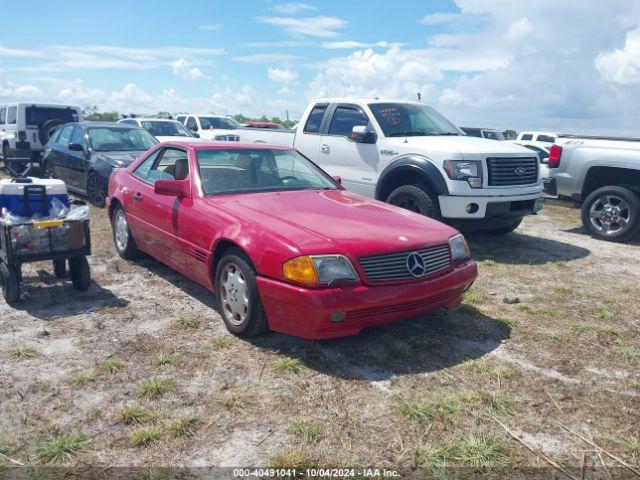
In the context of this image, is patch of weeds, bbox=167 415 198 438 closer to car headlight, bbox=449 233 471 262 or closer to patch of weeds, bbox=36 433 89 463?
patch of weeds, bbox=36 433 89 463

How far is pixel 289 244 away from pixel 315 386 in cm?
95

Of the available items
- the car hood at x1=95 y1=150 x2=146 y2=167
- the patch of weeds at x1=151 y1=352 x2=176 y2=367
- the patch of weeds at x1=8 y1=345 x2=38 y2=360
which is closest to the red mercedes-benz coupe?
the patch of weeds at x1=151 y1=352 x2=176 y2=367

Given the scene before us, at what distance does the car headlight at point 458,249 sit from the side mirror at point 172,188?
229 centimetres

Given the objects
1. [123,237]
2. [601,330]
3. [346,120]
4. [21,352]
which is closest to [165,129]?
[346,120]

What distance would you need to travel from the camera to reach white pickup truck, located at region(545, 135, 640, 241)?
25.9ft

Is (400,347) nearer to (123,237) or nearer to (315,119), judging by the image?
(123,237)

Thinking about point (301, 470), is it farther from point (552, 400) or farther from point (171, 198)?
point (171, 198)

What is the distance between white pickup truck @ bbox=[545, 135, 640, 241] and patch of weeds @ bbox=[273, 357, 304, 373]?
6.27 meters

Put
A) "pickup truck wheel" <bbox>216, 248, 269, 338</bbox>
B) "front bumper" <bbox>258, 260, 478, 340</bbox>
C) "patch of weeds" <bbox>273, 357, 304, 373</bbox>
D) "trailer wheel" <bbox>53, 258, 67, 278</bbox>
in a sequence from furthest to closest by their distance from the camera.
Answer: "trailer wheel" <bbox>53, 258, 67, 278</bbox>, "pickup truck wheel" <bbox>216, 248, 269, 338</bbox>, "patch of weeds" <bbox>273, 357, 304, 373</bbox>, "front bumper" <bbox>258, 260, 478, 340</bbox>

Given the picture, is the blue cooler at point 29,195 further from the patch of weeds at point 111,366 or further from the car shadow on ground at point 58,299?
the patch of weeds at point 111,366

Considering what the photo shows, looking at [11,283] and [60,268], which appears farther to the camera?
[60,268]

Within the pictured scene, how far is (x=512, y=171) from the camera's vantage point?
275 inches

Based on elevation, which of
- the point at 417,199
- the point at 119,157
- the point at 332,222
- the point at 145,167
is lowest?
the point at 417,199

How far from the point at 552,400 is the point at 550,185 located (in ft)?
19.8
